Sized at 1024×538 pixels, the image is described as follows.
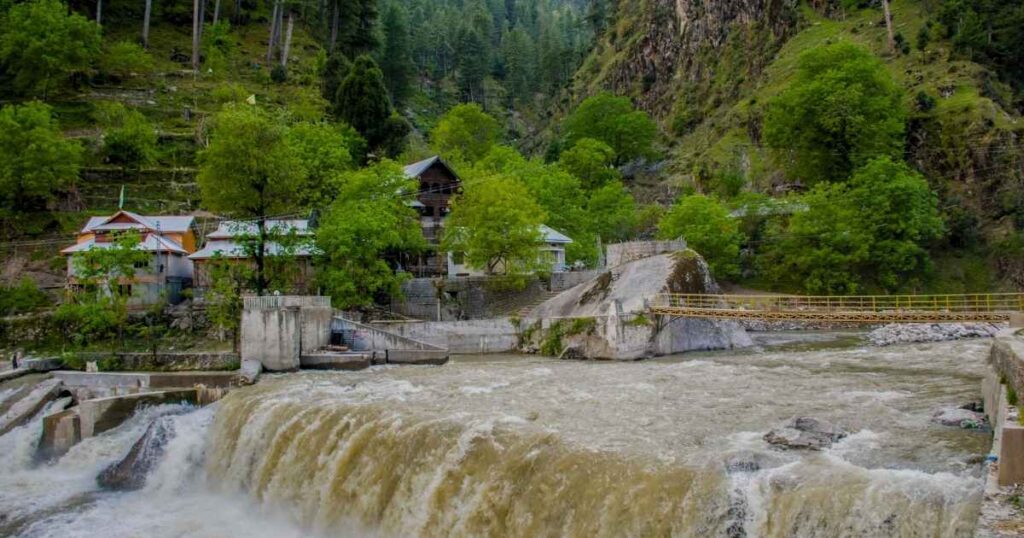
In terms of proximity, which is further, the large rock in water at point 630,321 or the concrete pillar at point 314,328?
the large rock in water at point 630,321

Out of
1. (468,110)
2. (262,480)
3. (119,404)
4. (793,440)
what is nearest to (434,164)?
(468,110)

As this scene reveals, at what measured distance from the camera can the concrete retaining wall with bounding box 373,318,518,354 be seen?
129 ft

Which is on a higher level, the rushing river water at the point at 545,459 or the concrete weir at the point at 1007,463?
the concrete weir at the point at 1007,463

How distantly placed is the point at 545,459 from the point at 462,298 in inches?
1223

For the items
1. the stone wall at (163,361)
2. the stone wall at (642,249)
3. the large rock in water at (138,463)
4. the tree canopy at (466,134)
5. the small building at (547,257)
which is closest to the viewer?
the large rock in water at (138,463)

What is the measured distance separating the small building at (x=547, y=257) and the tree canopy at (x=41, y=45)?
40.4 m

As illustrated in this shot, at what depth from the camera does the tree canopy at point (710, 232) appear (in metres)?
51.0

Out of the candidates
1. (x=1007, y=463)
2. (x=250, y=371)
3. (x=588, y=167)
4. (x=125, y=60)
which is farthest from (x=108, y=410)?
(x=125, y=60)

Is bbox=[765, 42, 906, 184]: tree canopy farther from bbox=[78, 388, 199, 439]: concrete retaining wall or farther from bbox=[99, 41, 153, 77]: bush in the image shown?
bbox=[99, 41, 153, 77]: bush

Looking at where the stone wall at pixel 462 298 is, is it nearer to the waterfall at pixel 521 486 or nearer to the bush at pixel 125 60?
the waterfall at pixel 521 486

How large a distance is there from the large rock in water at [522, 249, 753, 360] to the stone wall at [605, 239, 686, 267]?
1.23 m

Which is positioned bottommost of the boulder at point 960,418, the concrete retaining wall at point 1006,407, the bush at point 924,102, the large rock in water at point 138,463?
the large rock in water at point 138,463

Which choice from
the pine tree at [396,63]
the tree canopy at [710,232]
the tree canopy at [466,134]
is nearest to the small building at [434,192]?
the tree canopy at [466,134]

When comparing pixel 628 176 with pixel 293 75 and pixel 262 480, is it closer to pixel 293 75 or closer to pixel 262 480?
pixel 293 75
